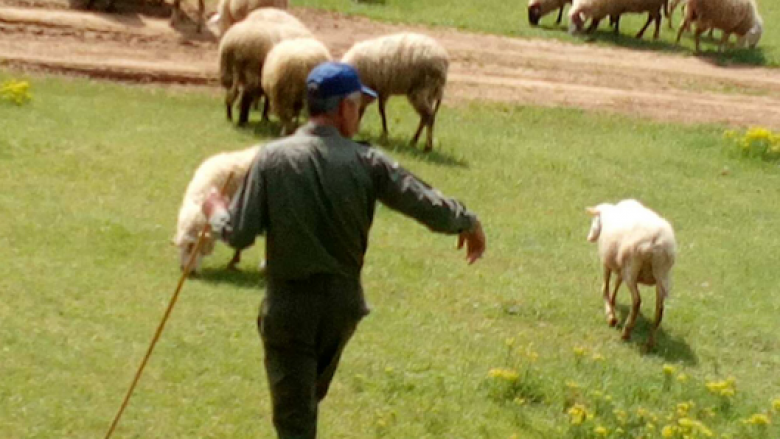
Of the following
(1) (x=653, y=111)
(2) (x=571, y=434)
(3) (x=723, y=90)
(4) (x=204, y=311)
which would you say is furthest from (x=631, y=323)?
(3) (x=723, y=90)

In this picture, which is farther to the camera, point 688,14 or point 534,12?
point 534,12

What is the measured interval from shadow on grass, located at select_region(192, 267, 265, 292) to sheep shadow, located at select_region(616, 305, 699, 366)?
281 centimetres

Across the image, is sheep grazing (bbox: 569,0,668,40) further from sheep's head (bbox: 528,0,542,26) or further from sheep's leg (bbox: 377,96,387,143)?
sheep's leg (bbox: 377,96,387,143)

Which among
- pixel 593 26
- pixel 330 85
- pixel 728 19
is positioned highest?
pixel 330 85

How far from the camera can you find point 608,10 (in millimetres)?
22953

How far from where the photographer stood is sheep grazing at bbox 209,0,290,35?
18422 millimetres

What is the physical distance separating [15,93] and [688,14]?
42.4ft

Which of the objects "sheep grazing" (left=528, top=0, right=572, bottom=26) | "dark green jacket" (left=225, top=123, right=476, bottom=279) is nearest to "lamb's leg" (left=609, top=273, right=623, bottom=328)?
"dark green jacket" (left=225, top=123, right=476, bottom=279)

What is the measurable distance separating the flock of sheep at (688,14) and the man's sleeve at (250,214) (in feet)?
58.2

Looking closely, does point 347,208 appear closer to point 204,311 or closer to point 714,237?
point 204,311

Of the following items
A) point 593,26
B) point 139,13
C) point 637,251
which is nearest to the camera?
point 637,251

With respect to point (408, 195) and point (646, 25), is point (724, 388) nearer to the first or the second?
point (408, 195)

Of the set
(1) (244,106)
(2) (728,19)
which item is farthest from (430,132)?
(2) (728,19)

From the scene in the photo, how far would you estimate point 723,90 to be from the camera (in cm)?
2014
